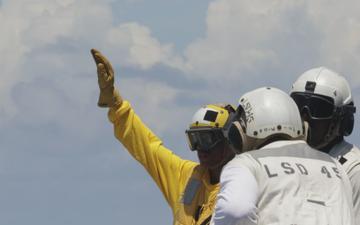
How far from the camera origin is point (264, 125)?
486 inches

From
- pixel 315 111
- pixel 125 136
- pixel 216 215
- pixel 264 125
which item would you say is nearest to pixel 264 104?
pixel 264 125

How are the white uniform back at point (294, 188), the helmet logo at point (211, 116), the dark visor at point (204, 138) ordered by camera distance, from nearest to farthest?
1. the white uniform back at point (294, 188)
2. the dark visor at point (204, 138)
3. the helmet logo at point (211, 116)

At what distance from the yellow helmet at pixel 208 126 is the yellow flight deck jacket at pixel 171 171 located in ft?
1.13

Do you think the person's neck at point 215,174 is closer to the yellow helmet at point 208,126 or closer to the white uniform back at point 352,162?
the yellow helmet at point 208,126

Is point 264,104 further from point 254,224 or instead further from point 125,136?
point 125,136

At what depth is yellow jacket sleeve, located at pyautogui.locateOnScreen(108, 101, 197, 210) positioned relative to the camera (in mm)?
18109

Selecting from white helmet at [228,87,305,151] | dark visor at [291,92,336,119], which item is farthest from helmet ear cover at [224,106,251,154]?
dark visor at [291,92,336,119]

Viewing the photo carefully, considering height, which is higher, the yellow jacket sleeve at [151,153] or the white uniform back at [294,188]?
the yellow jacket sleeve at [151,153]

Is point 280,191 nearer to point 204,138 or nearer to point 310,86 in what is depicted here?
point 310,86

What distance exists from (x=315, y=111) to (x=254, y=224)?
4.75 m

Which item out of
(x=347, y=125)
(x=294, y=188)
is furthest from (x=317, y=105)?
(x=294, y=188)

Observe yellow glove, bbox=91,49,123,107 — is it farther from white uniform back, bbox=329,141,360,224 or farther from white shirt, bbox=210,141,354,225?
white shirt, bbox=210,141,354,225

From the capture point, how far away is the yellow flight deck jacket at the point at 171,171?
17.3 meters

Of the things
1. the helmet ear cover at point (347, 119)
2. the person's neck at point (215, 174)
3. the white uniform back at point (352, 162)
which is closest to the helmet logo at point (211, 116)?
the person's neck at point (215, 174)
